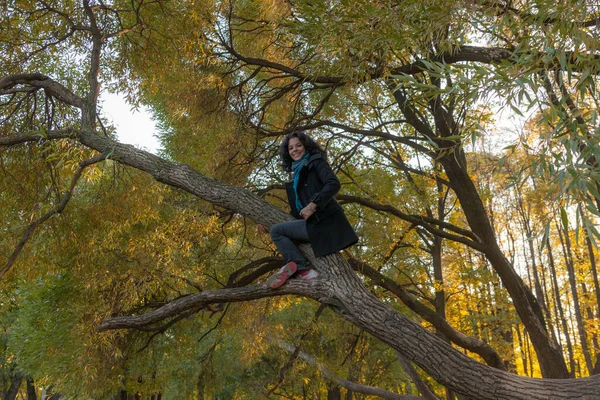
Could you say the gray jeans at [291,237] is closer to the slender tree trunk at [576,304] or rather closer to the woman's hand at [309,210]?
the woman's hand at [309,210]

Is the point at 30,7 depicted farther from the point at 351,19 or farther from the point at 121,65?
the point at 351,19

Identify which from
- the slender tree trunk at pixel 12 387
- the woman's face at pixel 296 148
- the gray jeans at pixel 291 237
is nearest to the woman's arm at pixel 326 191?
the gray jeans at pixel 291 237

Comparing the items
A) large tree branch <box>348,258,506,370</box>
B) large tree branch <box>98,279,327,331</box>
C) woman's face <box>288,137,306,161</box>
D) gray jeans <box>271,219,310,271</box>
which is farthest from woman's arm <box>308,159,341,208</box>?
large tree branch <box>348,258,506,370</box>

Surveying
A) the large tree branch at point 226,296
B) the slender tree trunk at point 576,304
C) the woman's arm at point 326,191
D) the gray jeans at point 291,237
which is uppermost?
the slender tree trunk at point 576,304

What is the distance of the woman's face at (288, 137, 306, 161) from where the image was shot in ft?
13.5

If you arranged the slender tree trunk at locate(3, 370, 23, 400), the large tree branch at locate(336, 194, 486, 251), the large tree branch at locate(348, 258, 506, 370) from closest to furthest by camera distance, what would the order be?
the large tree branch at locate(348, 258, 506, 370) → the large tree branch at locate(336, 194, 486, 251) → the slender tree trunk at locate(3, 370, 23, 400)

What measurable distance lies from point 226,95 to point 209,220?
1.82 metres

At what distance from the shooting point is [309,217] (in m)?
3.83

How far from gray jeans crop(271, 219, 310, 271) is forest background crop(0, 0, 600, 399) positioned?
11 cm

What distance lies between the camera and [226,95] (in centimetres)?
720

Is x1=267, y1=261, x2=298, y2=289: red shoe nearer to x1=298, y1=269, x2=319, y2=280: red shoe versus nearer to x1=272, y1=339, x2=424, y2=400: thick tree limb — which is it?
x1=298, y1=269, x2=319, y2=280: red shoe

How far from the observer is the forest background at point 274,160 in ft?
10.4

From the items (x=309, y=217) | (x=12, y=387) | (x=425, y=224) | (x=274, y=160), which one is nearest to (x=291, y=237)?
(x=309, y=217)

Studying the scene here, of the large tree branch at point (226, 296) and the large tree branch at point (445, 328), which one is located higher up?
the large tree branch at point (445, 328)
